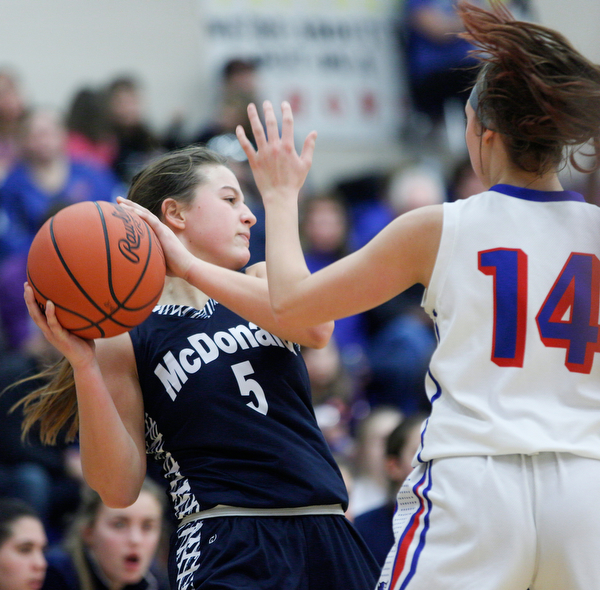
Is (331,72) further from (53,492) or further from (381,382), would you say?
(53,492)

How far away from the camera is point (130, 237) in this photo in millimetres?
2695

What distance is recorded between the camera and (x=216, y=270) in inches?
110

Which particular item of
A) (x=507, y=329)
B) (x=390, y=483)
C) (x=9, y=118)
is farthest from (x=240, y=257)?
(x=9, y=118)

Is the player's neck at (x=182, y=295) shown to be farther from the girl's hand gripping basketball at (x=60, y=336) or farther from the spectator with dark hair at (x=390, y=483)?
the spectator with dark hair at (x=390, y=483)

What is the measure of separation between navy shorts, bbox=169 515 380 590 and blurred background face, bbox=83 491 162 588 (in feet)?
5.84

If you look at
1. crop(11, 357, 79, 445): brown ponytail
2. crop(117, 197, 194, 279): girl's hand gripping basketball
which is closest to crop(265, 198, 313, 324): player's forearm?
crop(117, 197, 194, 279): girl's hand gripping basketball

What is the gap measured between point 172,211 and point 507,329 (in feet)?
4.66

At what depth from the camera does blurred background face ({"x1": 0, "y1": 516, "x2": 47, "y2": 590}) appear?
14.3 ft

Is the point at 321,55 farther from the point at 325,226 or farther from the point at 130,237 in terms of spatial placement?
the point at 130,237

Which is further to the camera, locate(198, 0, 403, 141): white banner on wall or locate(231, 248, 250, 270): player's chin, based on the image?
locate(198, 0, 403, 141): white banner on wall

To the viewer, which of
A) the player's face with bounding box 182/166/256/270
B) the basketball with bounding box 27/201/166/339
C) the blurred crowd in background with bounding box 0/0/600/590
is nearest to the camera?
the basketball with bounding box 27/201/166/339

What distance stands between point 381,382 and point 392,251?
445 cm

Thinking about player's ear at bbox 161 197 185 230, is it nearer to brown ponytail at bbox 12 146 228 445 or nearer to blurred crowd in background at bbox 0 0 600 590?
brown ponytail at bbox 12 146 228 445

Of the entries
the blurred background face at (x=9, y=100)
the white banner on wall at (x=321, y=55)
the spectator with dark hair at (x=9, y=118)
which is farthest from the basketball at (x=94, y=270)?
the white banner on wall at (x=321, y=55)
